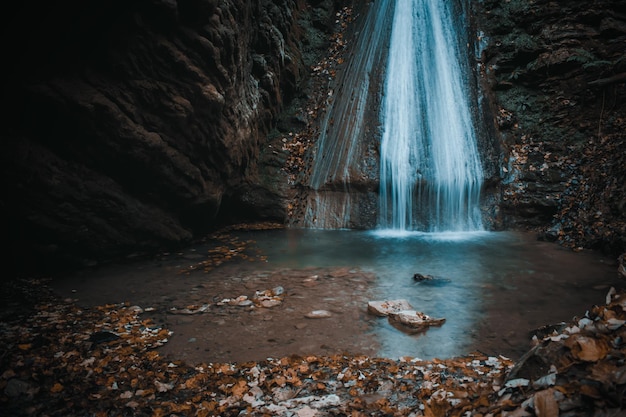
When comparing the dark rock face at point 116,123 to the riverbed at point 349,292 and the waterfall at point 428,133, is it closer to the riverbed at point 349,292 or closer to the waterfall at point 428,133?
the riverbed at point 349,292

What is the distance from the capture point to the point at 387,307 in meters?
3.88

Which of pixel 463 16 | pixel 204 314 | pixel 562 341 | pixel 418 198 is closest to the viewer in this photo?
pixel 562 341

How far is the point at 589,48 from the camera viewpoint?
949 centimetres

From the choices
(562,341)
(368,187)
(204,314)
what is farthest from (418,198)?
(562,341)

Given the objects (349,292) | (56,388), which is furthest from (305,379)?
(349,292)

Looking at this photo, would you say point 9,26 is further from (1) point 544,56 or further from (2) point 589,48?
(2) point 589,48

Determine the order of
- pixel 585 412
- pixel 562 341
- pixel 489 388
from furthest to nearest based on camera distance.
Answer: pixel 489 388, pixel 562 341, pixel 585 412

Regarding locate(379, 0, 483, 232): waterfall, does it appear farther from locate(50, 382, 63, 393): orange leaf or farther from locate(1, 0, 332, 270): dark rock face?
locate(50, 382, 63, 393): orange leaf

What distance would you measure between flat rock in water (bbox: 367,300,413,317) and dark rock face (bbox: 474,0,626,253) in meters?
4.53

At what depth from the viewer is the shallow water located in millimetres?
3281

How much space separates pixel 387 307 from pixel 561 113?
877 cm

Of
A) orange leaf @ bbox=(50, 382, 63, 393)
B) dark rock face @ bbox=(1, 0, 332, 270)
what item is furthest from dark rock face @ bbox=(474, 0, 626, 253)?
orange leaf @ bbox=(50, 382, 63, 393)

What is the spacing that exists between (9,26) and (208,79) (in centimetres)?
286

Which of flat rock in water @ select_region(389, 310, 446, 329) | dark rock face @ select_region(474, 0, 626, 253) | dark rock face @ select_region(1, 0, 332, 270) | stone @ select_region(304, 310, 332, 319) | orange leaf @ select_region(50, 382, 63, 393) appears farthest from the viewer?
dark rock face @ select_region(474, 0, 626, 253)
